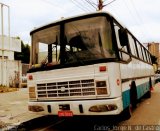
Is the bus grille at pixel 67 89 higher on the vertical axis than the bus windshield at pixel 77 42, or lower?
Answer: lower

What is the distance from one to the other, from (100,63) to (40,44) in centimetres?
225

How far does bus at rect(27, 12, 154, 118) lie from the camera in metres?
7.23

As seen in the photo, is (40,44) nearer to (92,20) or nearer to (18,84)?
(92,20)

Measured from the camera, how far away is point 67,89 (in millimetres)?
7648

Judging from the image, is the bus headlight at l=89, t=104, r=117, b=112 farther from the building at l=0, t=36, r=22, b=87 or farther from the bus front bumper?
the building at l=0, t=36, r=22, b=87

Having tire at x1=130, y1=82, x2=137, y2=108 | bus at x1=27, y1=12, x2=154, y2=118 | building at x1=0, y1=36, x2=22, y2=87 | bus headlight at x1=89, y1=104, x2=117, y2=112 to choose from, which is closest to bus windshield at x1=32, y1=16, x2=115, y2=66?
bus at x1=27, y1=12, x2=154, y2=118

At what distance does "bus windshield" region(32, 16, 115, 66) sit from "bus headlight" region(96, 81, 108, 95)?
1.86 feet

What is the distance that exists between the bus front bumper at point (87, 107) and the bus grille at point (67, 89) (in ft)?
0.66

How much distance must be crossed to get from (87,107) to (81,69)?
929 millimetres

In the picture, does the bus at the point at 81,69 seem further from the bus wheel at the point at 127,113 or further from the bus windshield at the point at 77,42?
the bus wheel at the point at 127,113

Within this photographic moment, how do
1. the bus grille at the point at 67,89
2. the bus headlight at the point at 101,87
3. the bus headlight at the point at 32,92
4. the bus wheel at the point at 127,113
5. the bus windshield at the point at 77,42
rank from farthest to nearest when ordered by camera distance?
1. the bus wheel at the point at 127,113
2. the bus headlight at the point at 32,92
3. the bus windshield at the point at 77,42
4. the bus grille at the point at 67,89
5. the bus headlight at the point at 101,87

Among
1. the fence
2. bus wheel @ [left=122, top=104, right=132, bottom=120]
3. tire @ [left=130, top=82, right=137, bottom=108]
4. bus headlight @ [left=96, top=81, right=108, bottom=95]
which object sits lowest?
bus wheel @ [left=122, top=104, right=132, bottom=120]

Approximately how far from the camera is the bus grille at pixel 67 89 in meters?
7.36

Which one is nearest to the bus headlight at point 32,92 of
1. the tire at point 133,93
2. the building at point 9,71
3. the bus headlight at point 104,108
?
the bus headlight at point 104,108
